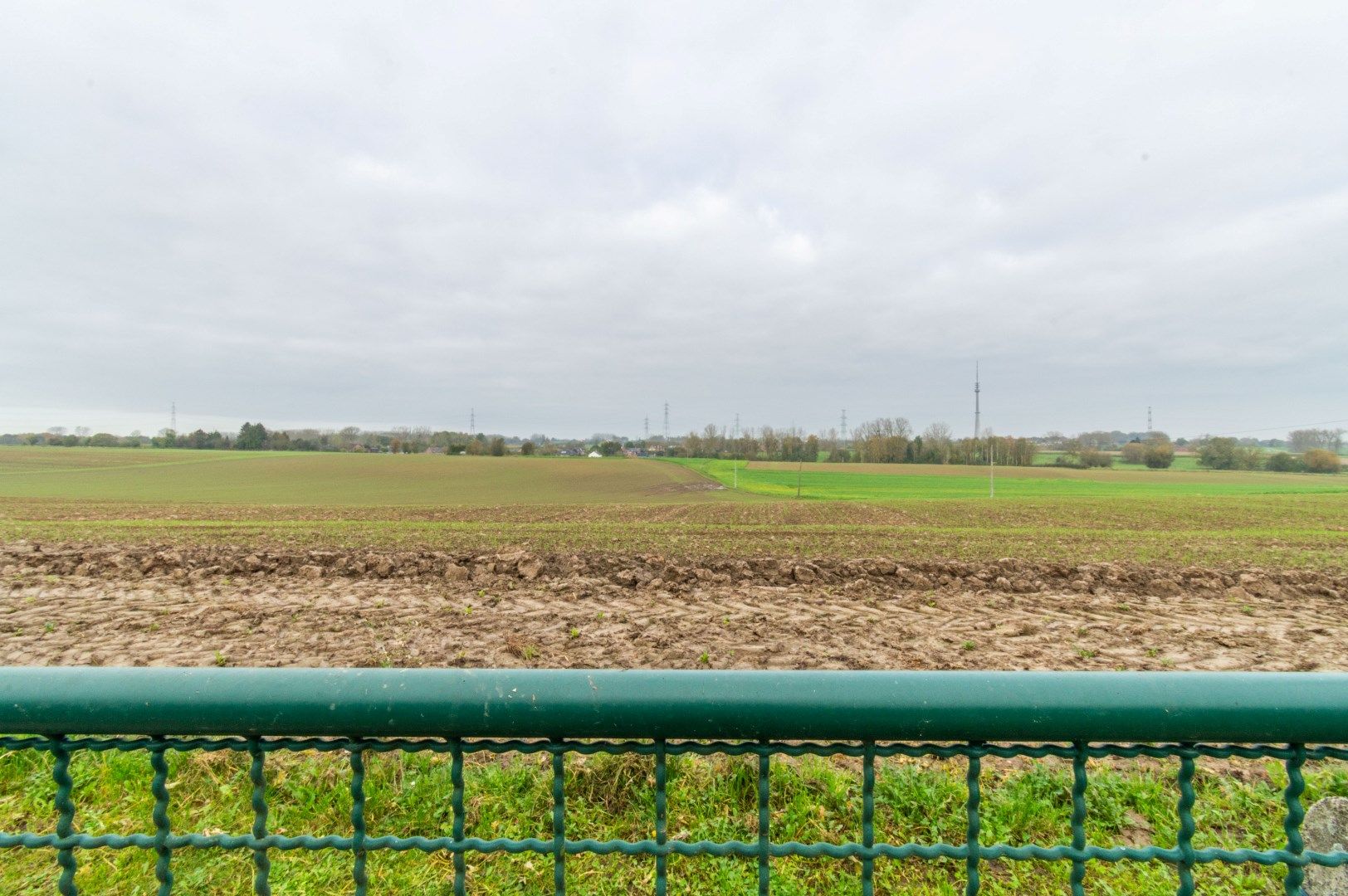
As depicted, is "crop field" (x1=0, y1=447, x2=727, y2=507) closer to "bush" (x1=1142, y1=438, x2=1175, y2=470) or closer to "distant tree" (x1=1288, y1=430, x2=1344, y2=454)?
"bush" (x1=1142, y1=438, x2=1175, y2=470)

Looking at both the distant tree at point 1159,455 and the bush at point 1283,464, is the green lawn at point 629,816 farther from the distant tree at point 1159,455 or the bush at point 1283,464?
the bush at point 1283,464

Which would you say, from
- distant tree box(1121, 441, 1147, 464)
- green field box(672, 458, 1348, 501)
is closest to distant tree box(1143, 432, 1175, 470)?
distant tree box(1121, 441, 1147, 464)

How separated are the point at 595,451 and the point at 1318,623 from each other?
308 ft

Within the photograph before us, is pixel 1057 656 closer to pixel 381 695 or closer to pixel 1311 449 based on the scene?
pixel 381 695

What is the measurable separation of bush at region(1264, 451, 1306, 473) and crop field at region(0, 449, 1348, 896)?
237 feet

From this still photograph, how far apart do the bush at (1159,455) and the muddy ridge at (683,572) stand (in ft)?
267

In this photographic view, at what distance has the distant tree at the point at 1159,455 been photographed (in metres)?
74.9

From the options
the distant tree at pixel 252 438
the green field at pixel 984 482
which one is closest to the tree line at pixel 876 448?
the green field at pixel 984 482

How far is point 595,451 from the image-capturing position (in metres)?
99.0

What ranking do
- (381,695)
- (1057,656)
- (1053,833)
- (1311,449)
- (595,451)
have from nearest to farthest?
(381,695) < (1053,833) < (1057,656) < (1311,449) < (595,451)

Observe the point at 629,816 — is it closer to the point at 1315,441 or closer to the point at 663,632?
the point at 663,632

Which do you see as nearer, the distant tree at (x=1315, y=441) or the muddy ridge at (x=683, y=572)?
the muddy ridge at (x=683, y=572)

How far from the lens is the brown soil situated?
613cm

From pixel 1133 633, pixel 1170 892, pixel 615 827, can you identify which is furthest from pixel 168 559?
pixel 1133 633
